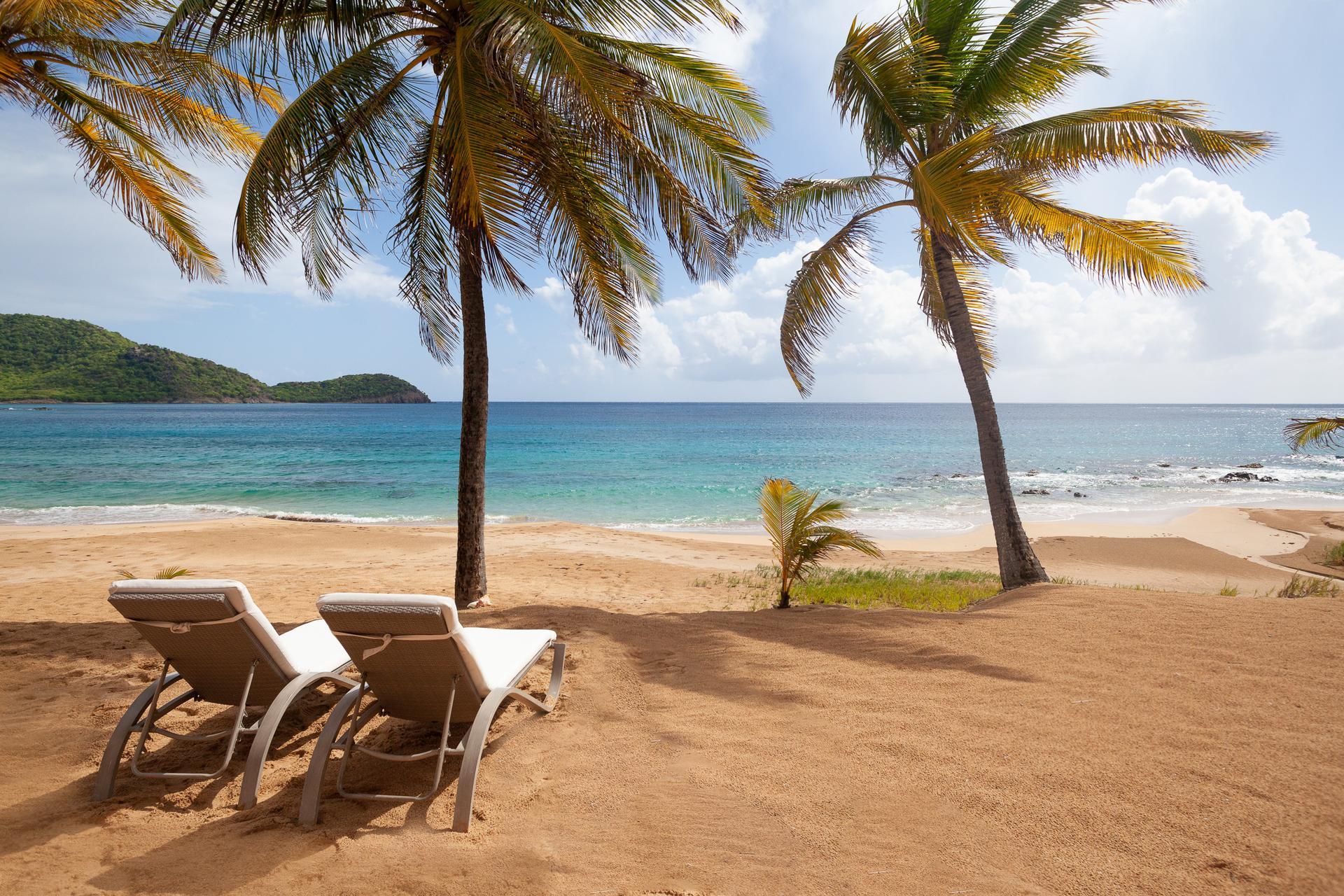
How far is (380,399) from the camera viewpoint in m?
133

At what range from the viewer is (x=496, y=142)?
204 inches

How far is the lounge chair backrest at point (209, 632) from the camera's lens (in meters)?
3.13

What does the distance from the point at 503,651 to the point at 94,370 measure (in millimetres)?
114859

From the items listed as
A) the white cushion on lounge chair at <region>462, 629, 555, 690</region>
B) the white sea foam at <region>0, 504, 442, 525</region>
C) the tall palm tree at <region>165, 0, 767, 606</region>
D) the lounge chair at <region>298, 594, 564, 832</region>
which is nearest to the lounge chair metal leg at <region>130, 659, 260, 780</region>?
the lounge chair at <region>298, 594, 564, 832</region>

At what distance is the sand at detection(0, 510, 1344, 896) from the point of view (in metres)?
2.45

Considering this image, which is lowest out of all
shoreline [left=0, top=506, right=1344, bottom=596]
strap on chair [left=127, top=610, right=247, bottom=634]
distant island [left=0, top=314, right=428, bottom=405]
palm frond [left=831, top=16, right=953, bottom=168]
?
shoreline [left=0, top=506, right=1344, bottom=596]

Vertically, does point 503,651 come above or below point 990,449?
below

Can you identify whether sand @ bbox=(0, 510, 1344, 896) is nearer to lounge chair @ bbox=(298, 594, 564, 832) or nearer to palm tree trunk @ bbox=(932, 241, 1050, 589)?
lounge chair @ bbox=(298, 594, 564, 832)

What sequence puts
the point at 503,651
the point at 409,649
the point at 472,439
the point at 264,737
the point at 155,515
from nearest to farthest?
1. the point at 409,649
2. the point at 264,737
3. the point at 503,651
4. the point at 472,439
5. the point at 155,515

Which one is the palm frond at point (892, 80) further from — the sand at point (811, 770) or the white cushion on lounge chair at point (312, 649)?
the white cushion on lounge chair at point (312, 649)

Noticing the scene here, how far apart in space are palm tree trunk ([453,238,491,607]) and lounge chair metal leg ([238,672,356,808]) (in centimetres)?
326

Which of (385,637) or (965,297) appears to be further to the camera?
(965,297)

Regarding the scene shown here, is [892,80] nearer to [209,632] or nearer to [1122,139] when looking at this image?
[1122,139]

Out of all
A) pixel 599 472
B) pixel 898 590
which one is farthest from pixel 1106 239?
pixel 599 472
